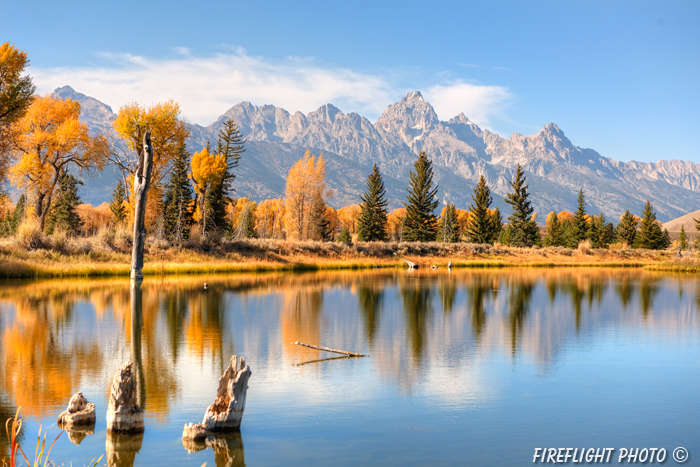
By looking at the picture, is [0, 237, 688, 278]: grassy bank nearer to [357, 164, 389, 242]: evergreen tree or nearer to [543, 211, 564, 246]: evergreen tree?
[357, 164, 389, 242]: evergreen tree

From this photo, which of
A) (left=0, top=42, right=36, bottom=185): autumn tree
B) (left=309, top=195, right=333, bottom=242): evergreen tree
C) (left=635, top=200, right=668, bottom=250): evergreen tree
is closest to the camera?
(left=0, top=42, right=36, bottom=185): autumn tree

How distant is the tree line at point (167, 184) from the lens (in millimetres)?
42969

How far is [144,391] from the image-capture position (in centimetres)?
1134

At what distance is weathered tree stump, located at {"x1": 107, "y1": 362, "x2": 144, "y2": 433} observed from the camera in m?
8.97

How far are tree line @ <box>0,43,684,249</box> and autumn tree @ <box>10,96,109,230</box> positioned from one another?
7 centimetres

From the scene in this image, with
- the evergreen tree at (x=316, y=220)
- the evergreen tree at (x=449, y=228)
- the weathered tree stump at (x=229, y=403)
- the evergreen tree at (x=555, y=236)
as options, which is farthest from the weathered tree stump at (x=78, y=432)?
the evergreen tree at (x=555, y=236)

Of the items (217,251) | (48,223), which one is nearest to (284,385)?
(217,251)

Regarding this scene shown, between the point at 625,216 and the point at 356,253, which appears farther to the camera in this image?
the point at 625,216

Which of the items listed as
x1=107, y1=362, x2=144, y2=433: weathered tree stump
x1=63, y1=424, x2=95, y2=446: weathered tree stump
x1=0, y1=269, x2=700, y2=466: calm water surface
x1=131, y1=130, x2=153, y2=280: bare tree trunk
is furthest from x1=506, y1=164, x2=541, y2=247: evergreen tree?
x1=63, y1=424, x2=95, y2=446: weathered tree stump

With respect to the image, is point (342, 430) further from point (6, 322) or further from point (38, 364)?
point (6, 322)

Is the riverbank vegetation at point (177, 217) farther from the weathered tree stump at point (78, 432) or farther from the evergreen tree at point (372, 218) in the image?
the weathered tree stump at point (78, 432)

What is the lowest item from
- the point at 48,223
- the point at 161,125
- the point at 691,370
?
the point at 691,370

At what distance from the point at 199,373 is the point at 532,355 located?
869cm

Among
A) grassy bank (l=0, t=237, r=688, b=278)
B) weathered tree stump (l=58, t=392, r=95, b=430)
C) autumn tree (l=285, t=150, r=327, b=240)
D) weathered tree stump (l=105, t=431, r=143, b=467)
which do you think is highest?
autumn tree (l=285, t=150, r=327, b=240)
